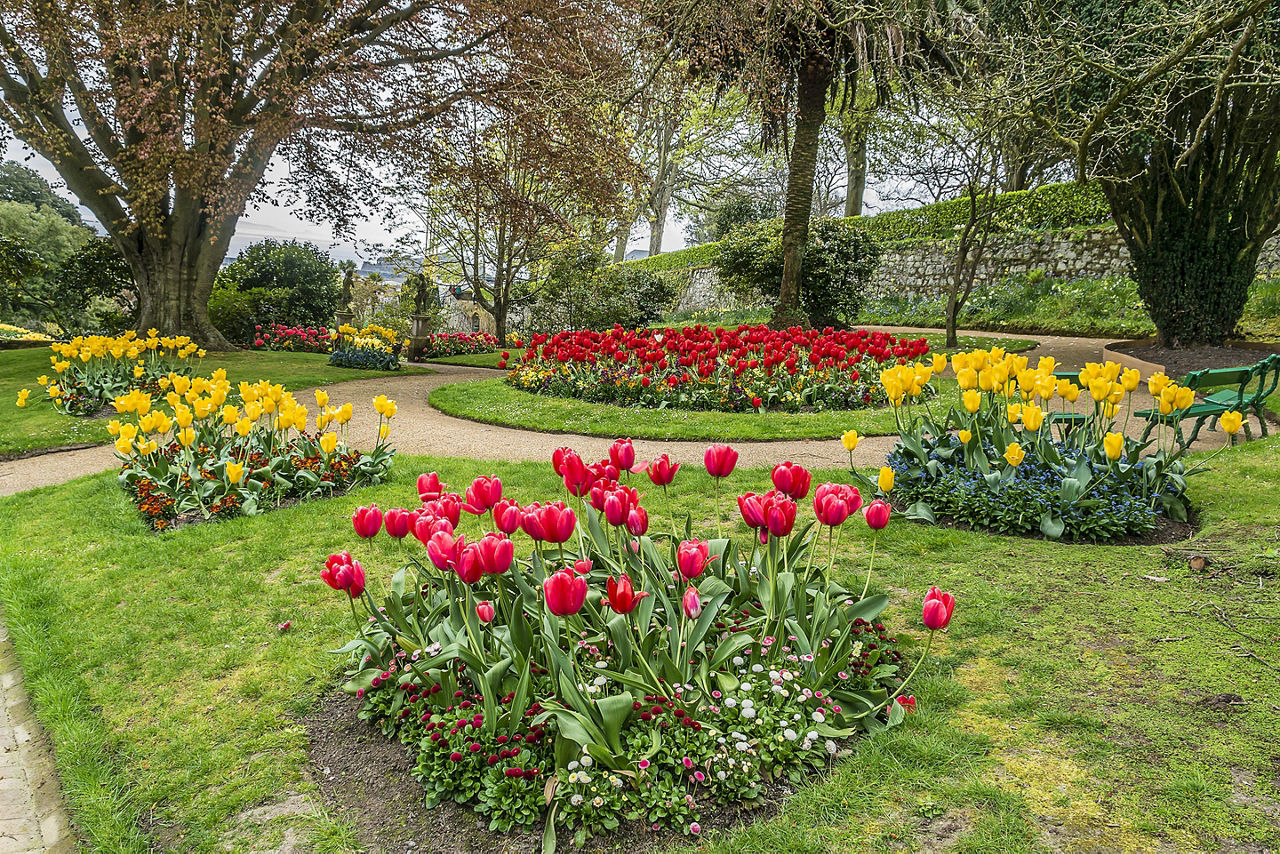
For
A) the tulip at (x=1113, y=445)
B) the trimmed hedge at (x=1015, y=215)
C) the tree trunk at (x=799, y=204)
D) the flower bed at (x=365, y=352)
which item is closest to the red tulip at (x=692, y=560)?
the tulip at (x=1113, y=445)

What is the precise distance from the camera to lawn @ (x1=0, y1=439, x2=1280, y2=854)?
2025 mm

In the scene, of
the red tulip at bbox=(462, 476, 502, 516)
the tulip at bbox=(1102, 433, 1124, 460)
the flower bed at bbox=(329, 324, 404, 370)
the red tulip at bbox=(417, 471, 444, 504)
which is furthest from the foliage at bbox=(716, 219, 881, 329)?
the red tulip at bbox=(462, 476, 502, 516)

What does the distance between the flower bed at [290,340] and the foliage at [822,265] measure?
10.1 metres

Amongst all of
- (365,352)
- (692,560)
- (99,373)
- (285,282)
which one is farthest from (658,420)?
(285,282)

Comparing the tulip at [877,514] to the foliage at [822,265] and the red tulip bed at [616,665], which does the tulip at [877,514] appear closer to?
the red tulip bed at [616,665]

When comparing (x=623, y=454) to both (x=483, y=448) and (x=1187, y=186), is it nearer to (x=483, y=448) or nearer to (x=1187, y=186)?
(x=483, y=448)

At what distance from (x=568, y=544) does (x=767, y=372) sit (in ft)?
19.8

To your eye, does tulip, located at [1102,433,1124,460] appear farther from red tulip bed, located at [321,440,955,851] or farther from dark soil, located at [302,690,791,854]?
dark soil, located at [302,690,791,854]

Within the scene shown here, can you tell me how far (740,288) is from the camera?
18.3 metres

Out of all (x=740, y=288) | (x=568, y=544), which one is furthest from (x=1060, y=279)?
(x=568, y=544)

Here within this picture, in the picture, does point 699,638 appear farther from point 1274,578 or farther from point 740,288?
point 740,288

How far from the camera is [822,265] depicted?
52.7ft

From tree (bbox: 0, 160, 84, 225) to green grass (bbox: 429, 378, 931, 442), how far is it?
42492 mm

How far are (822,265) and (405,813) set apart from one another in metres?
15.5
